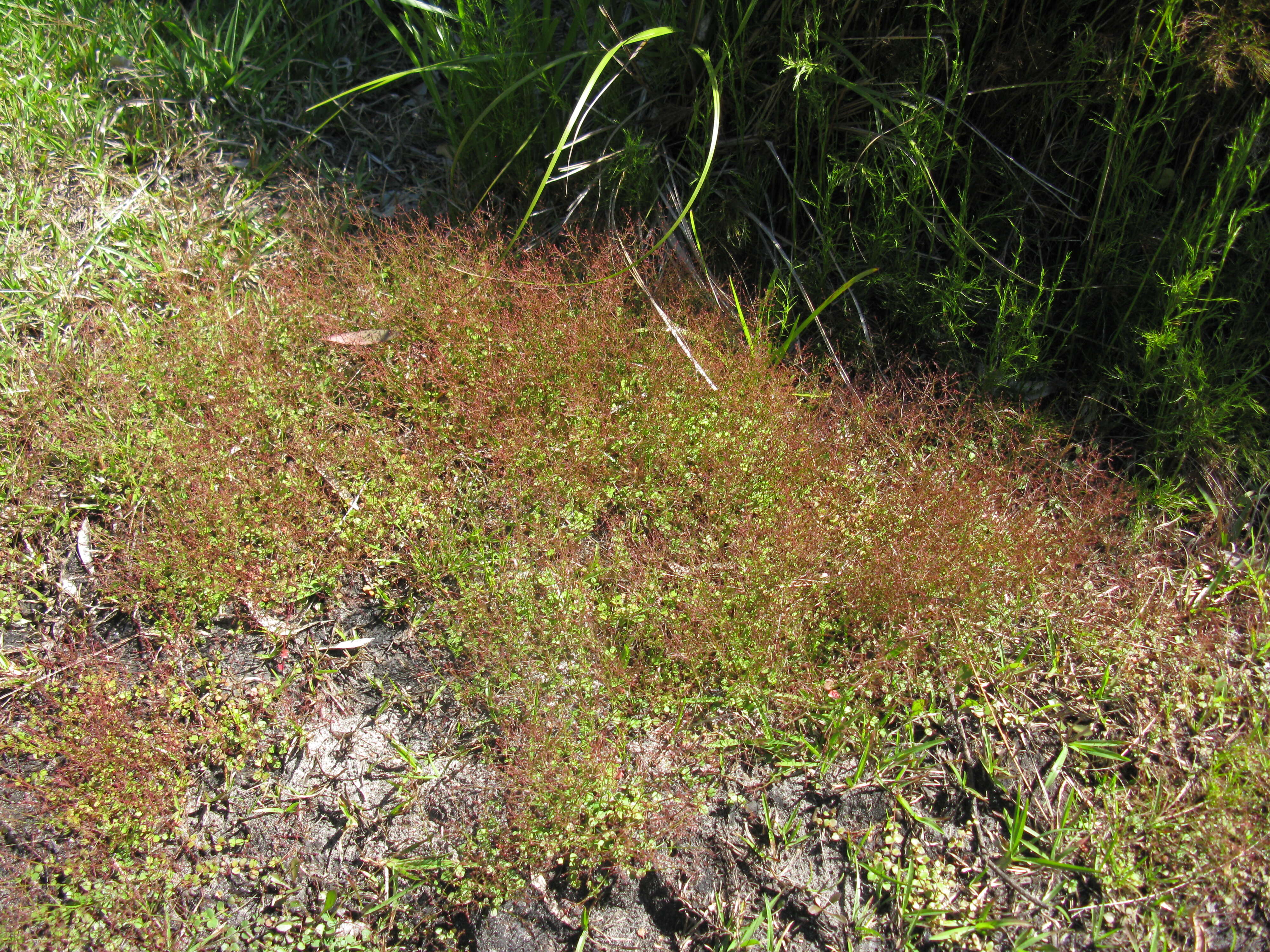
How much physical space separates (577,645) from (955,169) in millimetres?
1968

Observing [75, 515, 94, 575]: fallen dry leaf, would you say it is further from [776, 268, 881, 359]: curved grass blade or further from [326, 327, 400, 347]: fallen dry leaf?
[776, 268, 881, 359]: curved grass blade

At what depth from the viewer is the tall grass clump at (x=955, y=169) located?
7.91 ft

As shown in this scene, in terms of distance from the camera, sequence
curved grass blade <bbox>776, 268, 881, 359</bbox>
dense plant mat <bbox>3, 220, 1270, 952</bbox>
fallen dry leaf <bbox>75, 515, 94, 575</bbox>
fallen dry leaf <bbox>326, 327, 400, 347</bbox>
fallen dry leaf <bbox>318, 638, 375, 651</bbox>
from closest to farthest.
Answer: dense plant mat <bbox>3, 220, 1270, 952</bbox> → fallen dry leaf <bbox>318, 638, 375, 651</bbox> → fallen dry leaf <bbox>75, 515, 94, 575</bbox> → curved grass blade <bbox>776, 268, 881, 359</bbox> → fallen dry leaf <bbox>326, 327, 400, 347</bbox>

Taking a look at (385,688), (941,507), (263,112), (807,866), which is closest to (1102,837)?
(807,866)

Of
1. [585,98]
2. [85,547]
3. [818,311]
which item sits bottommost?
[85,547]

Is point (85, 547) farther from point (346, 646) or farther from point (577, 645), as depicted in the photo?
point (577, 645)

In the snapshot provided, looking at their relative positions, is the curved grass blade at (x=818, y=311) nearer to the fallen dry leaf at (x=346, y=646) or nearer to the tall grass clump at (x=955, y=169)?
the tall grass clump at (x=955, y=169)

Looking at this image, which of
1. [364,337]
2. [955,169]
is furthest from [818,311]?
[364,337]

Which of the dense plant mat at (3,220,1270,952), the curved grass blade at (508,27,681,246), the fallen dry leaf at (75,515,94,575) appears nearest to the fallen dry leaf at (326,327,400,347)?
A: the dense plant mat at (3,220,1270,952)

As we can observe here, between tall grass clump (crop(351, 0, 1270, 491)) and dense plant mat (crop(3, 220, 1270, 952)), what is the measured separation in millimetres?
245

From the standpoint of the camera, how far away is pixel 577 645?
2.23 m

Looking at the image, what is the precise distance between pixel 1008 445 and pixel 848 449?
50cm

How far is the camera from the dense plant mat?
196 centimetres

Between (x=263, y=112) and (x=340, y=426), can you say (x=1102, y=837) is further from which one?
(x=263, y=112)
